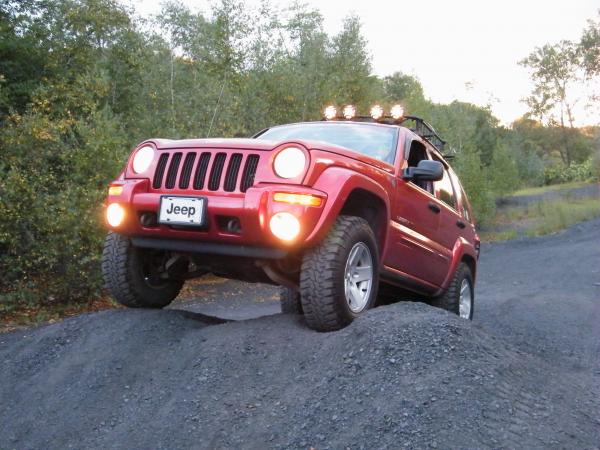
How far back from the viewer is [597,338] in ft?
24.8

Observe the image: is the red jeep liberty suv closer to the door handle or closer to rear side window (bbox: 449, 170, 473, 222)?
the door handle

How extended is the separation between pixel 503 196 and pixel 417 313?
109 ft

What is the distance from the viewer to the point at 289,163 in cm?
399

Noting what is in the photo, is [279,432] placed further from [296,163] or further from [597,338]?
[597,338]

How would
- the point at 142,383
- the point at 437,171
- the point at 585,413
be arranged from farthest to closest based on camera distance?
1. the point at 437,171
2. the point at 142,383
3. the point at 585,413

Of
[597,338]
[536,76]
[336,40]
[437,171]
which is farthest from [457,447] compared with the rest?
[536,76]

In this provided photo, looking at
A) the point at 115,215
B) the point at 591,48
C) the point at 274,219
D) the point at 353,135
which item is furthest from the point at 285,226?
the point at 591,48

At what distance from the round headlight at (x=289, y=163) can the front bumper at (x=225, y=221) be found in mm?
117

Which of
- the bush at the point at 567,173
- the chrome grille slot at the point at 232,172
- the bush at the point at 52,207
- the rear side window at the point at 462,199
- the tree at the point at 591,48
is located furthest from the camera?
the bush at the point at 567,173

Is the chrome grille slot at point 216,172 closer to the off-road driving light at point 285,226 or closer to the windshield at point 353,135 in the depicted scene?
the off-road driving light at point 285,226

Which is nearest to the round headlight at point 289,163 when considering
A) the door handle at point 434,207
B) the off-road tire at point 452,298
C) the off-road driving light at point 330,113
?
the door handle at point 434,207

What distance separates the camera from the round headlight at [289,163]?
396 centimetres

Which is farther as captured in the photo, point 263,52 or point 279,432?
point 263,52

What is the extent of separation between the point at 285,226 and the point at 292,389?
1002mm
